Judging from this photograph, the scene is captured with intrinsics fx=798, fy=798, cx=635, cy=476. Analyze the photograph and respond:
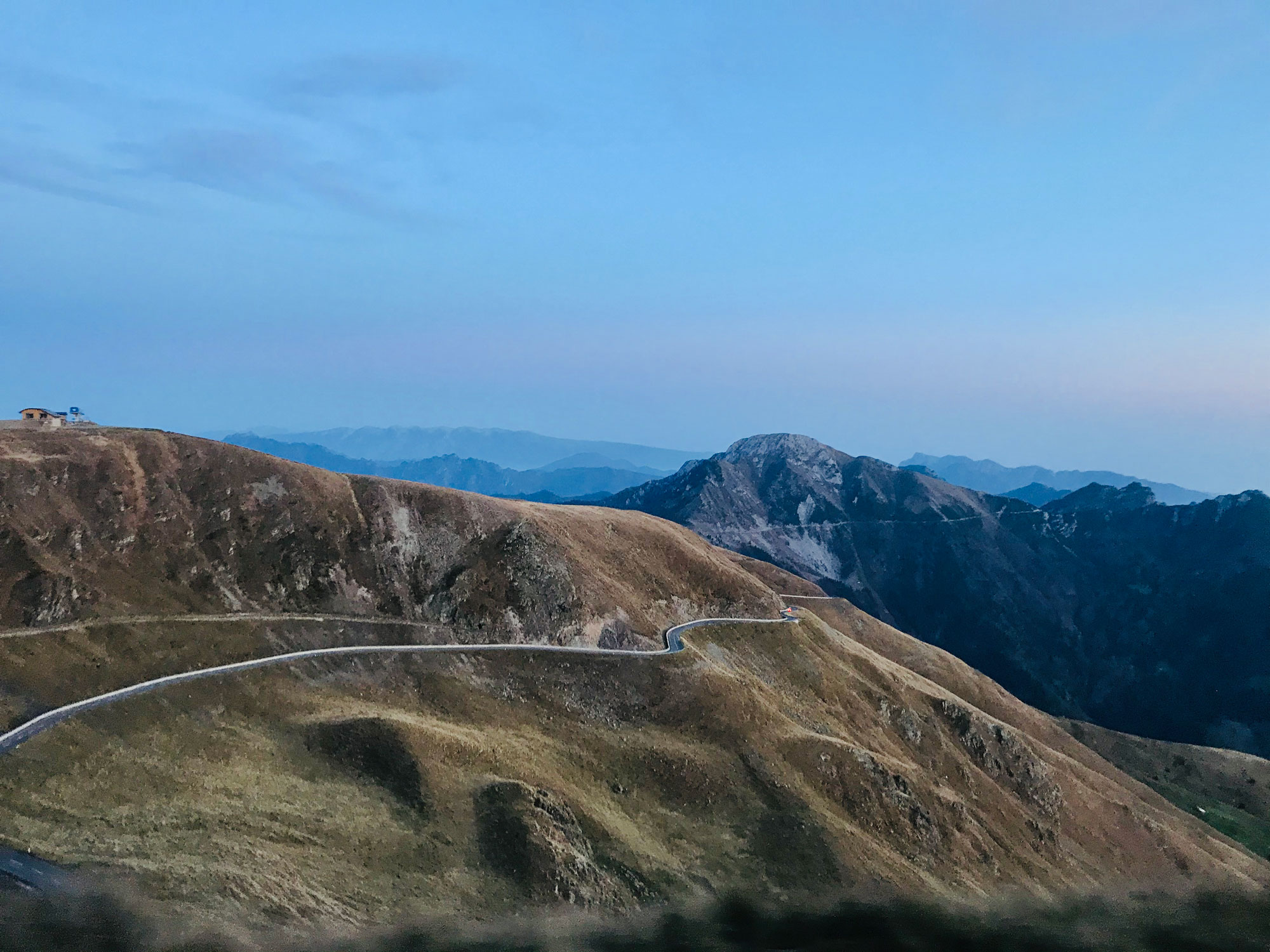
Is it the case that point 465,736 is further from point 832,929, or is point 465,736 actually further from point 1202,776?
point 1202,776

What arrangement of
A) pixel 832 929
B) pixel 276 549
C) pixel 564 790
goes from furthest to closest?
pixel 276 549, pixel 564 790, pixel 832 929

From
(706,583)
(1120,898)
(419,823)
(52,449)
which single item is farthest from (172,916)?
(706,583)

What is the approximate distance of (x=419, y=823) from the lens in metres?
69.1

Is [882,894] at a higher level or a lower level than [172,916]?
higher

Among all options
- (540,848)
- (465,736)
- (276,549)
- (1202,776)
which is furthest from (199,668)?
(1202,776)

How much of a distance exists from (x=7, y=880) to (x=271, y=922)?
1427 cm

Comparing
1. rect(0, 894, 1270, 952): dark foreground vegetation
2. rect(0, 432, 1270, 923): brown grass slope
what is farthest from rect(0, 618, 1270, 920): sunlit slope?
rect(0, 894, 1270, 952): dark foreground vegetation

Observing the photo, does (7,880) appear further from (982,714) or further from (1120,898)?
(982,714)

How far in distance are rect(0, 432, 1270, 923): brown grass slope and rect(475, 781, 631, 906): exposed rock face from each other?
0.96ft

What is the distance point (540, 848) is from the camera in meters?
68.6

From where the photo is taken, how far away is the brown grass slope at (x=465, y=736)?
6112 centimetres

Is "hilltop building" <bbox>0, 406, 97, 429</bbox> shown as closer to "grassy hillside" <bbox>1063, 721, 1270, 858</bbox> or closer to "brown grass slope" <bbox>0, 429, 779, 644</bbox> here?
"brown grass slope" <bbox>0, 429, 779, 644</bbox>

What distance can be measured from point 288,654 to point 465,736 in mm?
23574

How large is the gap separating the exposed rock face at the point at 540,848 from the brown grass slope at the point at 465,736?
29 cm
